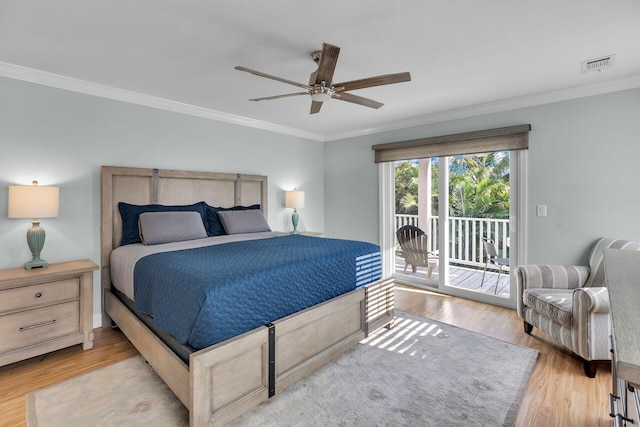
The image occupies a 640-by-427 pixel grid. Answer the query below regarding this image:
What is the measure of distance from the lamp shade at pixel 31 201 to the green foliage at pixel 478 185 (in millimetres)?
4210

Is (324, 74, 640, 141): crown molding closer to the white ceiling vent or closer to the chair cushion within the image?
the white ceiling vent

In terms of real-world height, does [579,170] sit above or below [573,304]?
above

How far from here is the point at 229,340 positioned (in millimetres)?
1677

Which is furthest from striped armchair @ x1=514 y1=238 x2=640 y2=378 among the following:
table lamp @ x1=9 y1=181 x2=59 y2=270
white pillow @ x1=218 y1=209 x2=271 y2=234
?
table lamp @ x1=9 y1=181 x2=59 y2=270

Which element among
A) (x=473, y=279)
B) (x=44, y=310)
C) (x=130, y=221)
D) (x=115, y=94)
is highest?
(x=115, y=94)

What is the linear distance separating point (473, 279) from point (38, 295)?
472cm

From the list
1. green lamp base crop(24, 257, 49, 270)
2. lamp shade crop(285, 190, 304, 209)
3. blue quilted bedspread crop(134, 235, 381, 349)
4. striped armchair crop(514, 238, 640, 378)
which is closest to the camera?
blue quilted bedspread crop(134, 235, 381, 349)

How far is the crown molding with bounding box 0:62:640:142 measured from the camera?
2707 millimetres

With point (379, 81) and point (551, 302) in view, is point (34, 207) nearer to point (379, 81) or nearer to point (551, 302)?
point (379, 81)

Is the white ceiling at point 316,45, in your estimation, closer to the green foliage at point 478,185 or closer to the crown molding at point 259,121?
the crown molding at point 259,121

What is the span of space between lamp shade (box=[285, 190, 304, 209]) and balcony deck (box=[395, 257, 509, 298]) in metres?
2.01

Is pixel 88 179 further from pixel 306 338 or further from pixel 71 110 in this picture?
pixel 306 338

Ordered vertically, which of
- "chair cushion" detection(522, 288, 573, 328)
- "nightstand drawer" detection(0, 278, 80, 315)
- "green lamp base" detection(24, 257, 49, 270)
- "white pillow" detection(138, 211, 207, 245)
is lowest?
"chair cushion" detection(522, 288, 573, 328)

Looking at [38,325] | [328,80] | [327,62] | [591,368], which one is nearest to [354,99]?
[328,80]
